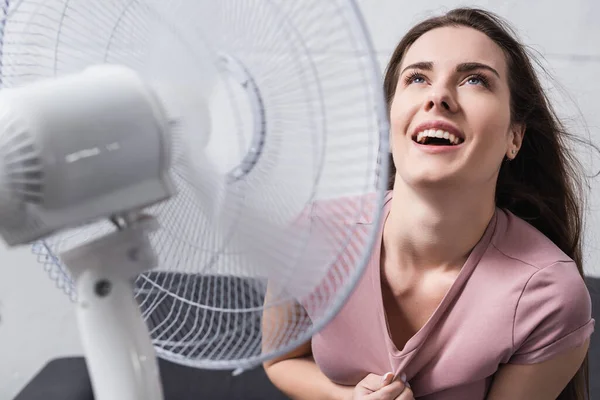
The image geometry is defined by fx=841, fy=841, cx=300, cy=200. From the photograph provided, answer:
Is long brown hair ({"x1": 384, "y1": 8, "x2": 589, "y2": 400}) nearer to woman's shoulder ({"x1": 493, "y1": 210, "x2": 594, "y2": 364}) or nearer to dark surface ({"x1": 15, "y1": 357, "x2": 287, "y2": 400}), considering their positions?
woman's shoulder ({"x1": 493, "y1": 210, "x2": 594, "y2": 364})

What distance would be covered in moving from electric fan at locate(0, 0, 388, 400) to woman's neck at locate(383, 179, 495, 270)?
0.37 meters

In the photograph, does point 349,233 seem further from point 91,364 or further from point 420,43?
point 420,43

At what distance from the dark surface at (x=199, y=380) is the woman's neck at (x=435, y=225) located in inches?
27.2

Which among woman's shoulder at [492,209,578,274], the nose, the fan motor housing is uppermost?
the fan motor housing

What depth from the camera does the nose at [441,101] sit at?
1072mm

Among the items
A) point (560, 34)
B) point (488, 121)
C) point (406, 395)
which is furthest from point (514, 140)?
point (560, 34)

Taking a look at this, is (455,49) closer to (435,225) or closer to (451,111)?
(451,111)

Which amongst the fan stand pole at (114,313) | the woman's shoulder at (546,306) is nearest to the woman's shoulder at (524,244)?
the woman's shoulder at (546,306)

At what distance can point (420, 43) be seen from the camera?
1164 millimetres

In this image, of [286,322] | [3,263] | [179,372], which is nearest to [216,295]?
[286,322]

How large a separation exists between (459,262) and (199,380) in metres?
0.82

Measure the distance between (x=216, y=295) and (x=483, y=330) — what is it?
47 cm

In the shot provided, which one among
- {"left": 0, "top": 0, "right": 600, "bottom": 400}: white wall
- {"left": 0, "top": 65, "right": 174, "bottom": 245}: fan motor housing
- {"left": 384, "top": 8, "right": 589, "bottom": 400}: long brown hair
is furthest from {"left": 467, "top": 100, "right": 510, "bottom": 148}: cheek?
{"left": 0, "top": 0, "right": 600, "bottom": 400}: white wall

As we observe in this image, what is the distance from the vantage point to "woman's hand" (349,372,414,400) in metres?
1.13
